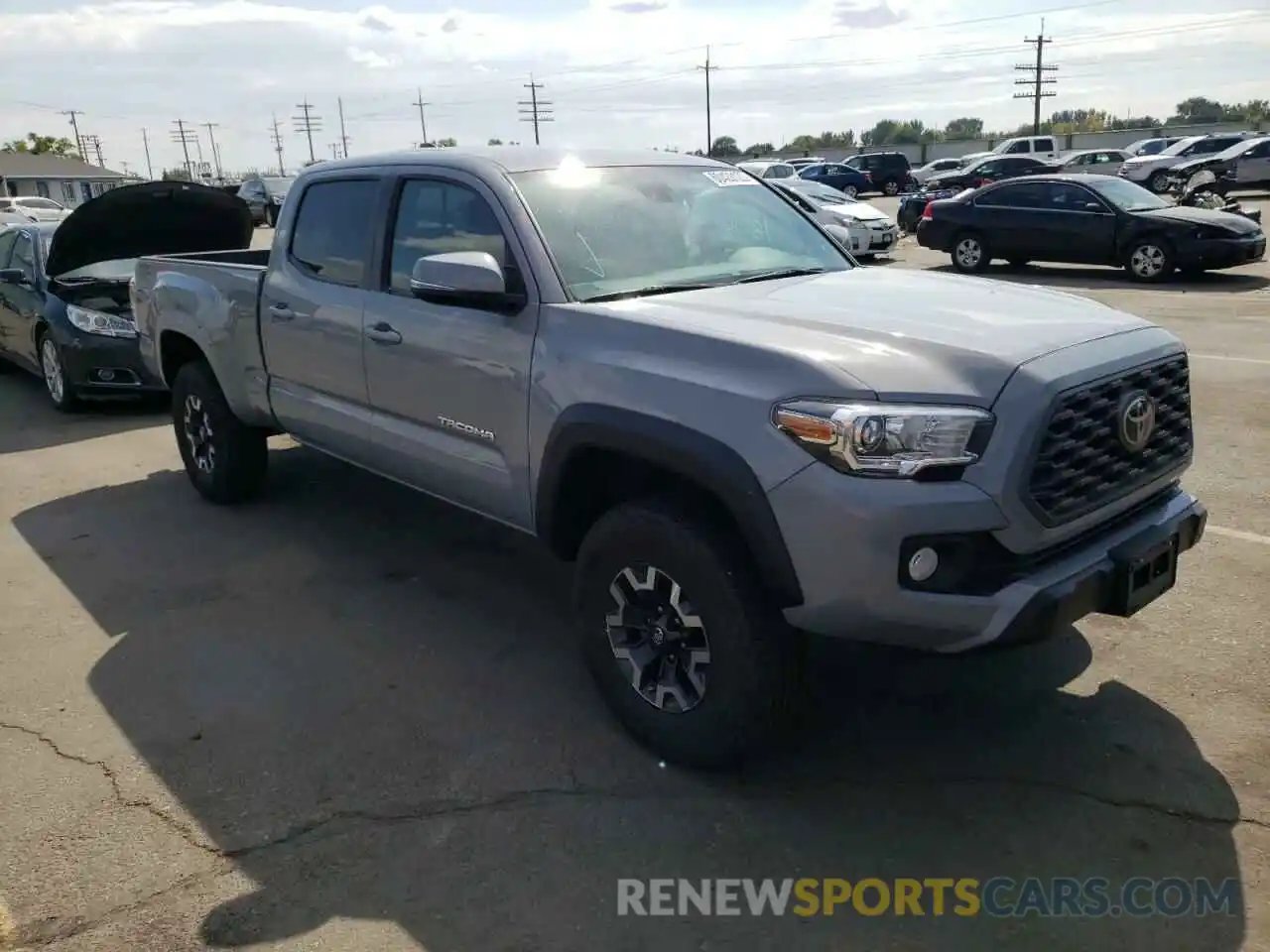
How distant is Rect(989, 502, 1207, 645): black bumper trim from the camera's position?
2756mm

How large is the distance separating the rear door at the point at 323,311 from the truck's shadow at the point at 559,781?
0.85 metres

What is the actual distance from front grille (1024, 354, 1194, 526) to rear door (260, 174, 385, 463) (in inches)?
115

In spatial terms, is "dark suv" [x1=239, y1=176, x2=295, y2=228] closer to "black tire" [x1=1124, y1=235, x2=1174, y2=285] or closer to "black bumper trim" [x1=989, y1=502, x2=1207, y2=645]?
"black tire" [x1=1124, y1=235, x2=1174, y2=285]

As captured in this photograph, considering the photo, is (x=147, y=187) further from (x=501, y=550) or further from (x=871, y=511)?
(x=871, y=511)

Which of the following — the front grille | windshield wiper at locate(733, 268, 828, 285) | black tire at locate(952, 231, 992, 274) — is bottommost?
black tire at locate(952, 231, 992, 274)

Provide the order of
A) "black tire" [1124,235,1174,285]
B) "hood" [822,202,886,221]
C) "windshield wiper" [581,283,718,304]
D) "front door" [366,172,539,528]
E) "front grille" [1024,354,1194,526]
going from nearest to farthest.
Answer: "front grille" [1024,354,1194,526] < "windshield wiper" [581,283,718,304] < "front door" [366,172,539,528] < "black tire" [1124,235,1174,285] < "hood" [822,202,886,221]

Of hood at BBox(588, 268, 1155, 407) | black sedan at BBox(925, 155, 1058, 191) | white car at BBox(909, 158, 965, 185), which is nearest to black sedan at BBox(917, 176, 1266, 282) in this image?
hood at BBox(588, 268, 1155, 407)

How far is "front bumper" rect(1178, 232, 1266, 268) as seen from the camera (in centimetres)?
1430

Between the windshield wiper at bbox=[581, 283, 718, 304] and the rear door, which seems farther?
the rear door

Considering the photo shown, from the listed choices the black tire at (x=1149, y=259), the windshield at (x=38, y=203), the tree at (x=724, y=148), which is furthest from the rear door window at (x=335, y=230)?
the tree at (x=724, y=148)

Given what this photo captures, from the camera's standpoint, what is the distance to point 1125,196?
15516mm

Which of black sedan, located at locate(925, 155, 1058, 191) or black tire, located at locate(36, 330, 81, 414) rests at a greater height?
black sedan, located at locate(925, 155, 1058, 191)

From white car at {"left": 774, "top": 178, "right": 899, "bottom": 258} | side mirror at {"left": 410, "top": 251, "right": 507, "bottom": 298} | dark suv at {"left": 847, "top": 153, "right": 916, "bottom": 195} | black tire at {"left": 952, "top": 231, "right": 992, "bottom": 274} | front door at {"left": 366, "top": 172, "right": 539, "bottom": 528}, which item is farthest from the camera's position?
dark suv at {"left": 847, "top": 153, "right": 916, "bottom": 195}

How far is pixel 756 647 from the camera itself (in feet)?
9.87
